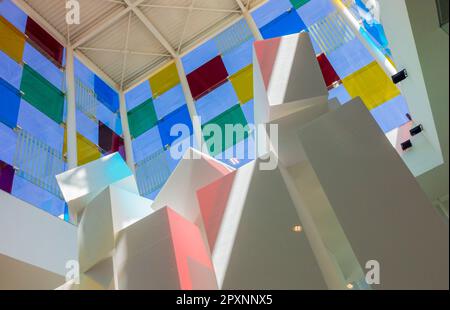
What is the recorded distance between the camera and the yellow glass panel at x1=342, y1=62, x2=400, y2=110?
11047 mm

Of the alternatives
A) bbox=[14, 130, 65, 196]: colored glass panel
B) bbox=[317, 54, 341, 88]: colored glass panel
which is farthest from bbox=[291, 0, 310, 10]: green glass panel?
bbox=[14, 130, 65, 196]: colored glass panel

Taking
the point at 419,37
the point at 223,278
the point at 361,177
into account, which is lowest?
the point at 223,278

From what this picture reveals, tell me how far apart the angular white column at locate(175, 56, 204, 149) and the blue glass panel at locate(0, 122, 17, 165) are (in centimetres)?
509

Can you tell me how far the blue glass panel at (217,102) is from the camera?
1351cm

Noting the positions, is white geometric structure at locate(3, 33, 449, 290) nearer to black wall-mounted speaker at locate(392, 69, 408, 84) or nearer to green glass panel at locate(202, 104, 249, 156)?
black wall-mounted speaker at locate(392, 69, 408, 84)

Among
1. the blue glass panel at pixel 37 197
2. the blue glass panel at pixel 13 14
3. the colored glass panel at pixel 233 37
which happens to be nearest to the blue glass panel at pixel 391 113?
the colored glass panel at pixel 233 37

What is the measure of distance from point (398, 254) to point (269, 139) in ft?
7.66

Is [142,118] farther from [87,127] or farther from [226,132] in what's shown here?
[226,132]

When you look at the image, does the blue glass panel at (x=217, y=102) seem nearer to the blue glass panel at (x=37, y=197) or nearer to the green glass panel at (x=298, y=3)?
the green glass panel at (x=298, y=3)

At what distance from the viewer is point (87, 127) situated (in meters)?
13.4

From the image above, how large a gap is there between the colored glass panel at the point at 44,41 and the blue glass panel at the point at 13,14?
0.59 ft
